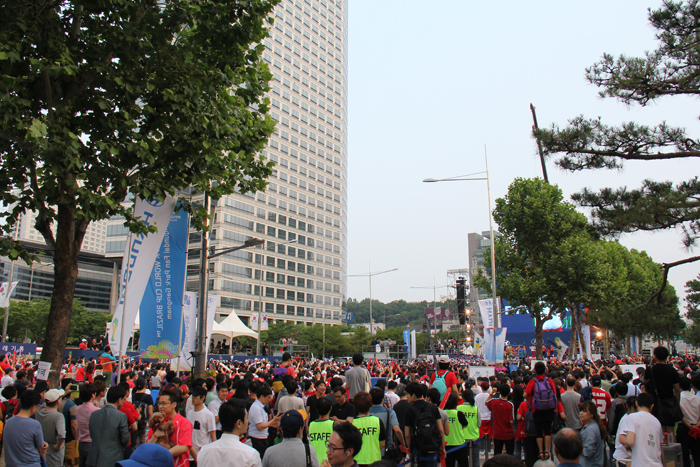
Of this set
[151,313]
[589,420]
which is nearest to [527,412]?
[589,420]

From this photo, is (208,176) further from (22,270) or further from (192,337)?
(22,270)

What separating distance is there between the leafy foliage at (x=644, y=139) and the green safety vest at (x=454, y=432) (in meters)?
4.59

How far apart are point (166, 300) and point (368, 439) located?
285 inches

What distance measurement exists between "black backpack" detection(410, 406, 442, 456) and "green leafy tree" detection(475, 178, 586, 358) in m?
29.2

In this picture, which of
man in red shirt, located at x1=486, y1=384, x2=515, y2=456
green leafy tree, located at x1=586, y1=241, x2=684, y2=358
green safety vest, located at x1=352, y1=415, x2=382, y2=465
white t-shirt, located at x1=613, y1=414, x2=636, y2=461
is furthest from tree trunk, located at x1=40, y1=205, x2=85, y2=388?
green leafy tree, located at x1=586, y1=241, x2=684, y2=358

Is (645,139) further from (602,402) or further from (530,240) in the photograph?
(530,240)

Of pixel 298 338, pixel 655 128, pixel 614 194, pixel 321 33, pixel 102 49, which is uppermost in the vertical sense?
pixel 321 33

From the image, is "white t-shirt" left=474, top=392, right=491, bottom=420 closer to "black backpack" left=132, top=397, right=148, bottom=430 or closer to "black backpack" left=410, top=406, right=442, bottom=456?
"black backpack" left=410, top=406, right=442, bottom=456

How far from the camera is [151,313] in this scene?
11578mm

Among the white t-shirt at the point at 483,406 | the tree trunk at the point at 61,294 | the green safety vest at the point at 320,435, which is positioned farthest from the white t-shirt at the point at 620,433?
the tree trunk at the point at 61,294

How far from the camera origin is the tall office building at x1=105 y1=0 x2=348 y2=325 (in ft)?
259

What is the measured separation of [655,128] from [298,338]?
57.1m

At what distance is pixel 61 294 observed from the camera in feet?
27.5

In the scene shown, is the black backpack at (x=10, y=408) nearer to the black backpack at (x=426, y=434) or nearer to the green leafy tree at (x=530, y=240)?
the black backpack at (x=426, y=434)
